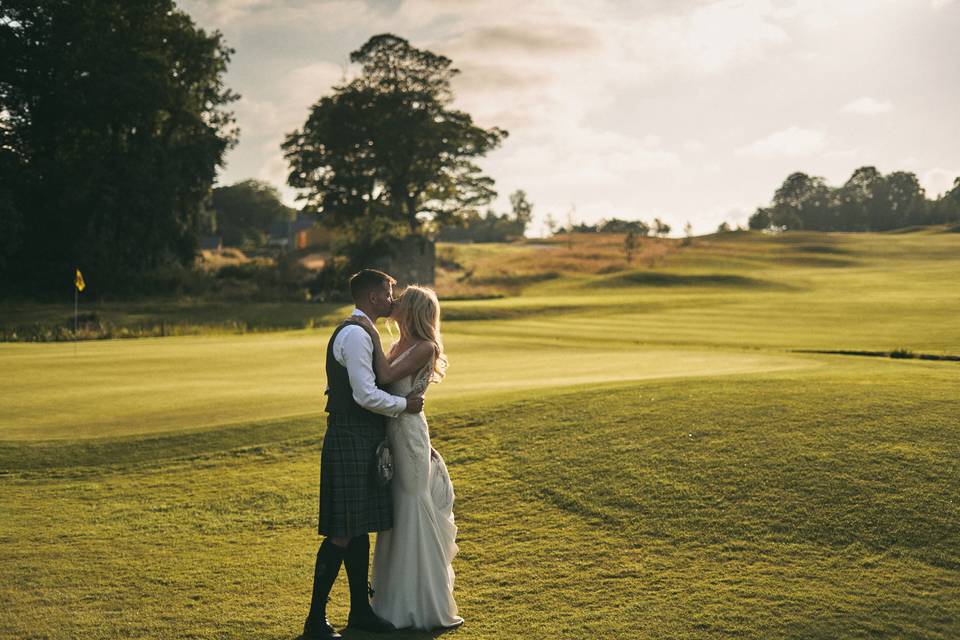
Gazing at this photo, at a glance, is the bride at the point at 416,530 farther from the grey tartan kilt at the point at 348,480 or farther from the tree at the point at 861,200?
the tree at the point at 861,200

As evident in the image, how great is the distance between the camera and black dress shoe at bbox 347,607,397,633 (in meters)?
6.64

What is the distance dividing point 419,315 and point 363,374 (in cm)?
58

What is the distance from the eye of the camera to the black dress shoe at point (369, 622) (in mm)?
6641

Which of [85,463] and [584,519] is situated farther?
[85,463]

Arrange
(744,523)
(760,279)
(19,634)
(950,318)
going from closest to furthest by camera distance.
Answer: (19,634) < (744,523) < (950,318) < (760,279)

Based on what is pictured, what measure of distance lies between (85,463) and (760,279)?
193 ft

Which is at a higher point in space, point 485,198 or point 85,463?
point 485,198

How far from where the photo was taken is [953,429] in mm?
10453

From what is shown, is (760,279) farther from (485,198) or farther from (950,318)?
(950,318)

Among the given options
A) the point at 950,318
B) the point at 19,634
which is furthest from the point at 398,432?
the point at 950,318

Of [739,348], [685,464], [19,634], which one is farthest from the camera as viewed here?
[739,348]

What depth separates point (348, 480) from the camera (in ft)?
21.0

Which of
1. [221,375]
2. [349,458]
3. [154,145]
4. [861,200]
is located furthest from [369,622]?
[861,200]

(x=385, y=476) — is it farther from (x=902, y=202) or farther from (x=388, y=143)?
(x=902, y=202)
